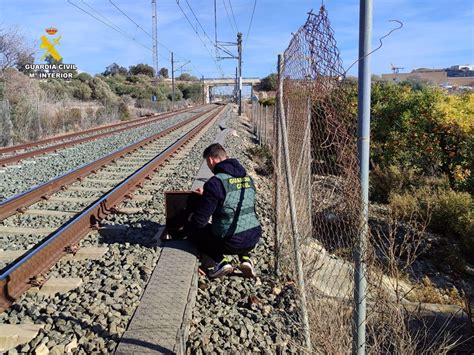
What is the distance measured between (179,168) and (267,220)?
5.11 meters


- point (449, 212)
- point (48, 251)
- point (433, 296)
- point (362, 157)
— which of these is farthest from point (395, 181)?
point (362, 157)

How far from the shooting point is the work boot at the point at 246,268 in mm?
5090

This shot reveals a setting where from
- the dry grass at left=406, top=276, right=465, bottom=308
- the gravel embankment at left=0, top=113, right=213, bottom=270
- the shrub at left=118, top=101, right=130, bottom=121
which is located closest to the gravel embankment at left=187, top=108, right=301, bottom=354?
the dry grass at left=406, top=276, right=465, bottom=308

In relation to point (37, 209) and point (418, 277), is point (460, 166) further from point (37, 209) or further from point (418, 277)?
point (37, 209)

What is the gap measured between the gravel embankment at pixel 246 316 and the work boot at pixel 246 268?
0.23 feet

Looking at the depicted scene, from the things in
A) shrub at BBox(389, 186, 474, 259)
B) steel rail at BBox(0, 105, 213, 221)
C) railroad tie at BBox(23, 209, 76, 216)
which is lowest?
shrub at BBox(389, 186, 474, 259)

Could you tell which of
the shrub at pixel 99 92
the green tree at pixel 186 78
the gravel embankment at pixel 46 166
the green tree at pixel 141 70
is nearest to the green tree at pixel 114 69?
the green tree at pixel 141 70

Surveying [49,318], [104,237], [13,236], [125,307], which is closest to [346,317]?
[125,307]

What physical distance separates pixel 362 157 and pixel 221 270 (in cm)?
269

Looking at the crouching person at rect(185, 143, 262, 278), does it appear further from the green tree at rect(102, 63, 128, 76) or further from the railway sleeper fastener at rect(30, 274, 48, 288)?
the green tree at rect(102, 63, 128, 76)

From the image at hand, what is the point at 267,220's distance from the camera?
7.54m

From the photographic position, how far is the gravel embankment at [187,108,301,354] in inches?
151

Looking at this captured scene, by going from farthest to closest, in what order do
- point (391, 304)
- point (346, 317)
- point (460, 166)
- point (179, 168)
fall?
point (179, 168) → point (460, 166) → point (346, 317) → point (391, 304)

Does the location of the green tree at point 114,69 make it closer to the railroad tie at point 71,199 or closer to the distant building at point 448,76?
the distant building at point 448,76
